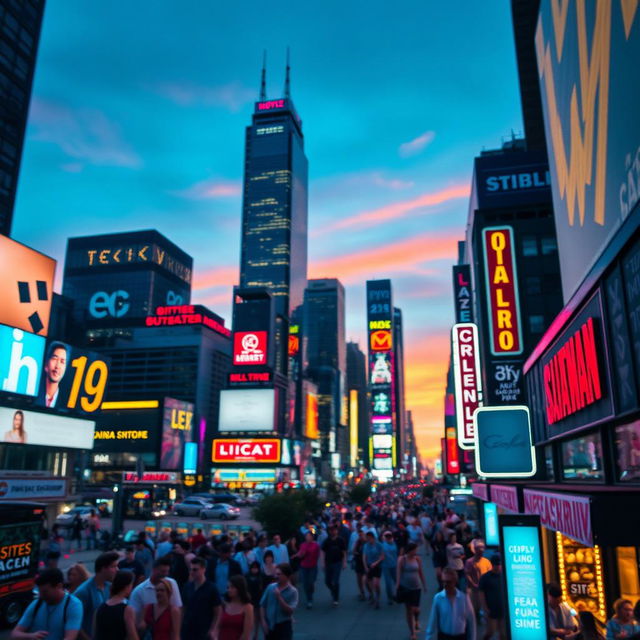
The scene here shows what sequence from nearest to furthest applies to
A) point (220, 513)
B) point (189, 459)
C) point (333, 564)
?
1. point (333, 564)
2. point (220, 513)
3. point (189, 459)

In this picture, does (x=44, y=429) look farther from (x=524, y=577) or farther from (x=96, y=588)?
(x=524, y=577)

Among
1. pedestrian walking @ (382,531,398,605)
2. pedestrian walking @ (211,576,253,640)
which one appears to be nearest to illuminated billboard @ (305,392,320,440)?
pedestrian walking @ (382,531,398,605)

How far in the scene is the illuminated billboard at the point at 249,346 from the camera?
389 feet

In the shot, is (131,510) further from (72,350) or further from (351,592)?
(351,592)

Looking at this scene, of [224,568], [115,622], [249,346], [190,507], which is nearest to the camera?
[115,622]

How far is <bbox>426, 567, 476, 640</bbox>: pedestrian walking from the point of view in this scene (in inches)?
302

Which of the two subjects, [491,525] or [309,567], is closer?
[309,567]

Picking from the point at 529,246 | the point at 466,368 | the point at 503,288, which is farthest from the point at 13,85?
the point at 503,288

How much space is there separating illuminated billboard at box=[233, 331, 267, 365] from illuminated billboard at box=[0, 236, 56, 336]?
76.0 m

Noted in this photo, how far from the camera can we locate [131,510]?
49.3m

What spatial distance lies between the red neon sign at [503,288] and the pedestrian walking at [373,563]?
1169cm

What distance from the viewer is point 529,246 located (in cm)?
5350

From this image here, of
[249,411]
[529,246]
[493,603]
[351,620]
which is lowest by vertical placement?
[351,620]

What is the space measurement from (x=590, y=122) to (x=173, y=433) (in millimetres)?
103401
